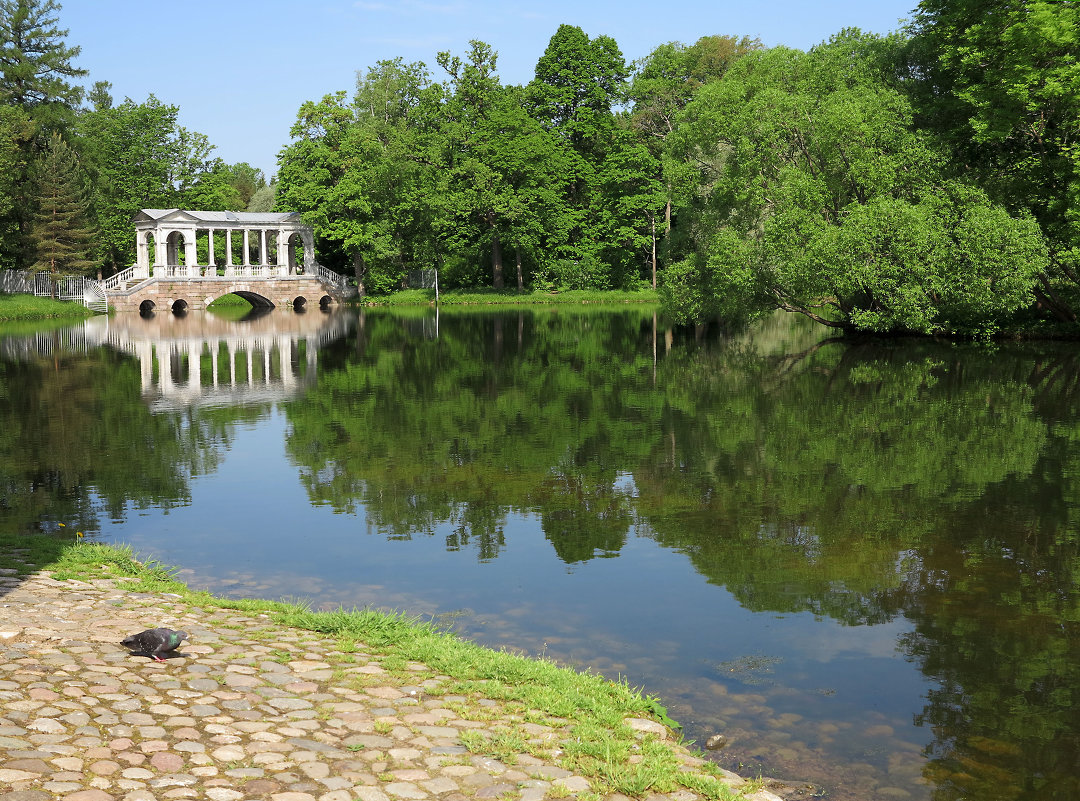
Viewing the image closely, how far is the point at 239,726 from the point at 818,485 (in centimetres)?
989

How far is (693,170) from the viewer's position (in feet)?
140

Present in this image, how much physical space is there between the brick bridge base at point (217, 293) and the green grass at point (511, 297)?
4265mm

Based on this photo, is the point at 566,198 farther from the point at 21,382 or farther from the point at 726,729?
the point at 726,729

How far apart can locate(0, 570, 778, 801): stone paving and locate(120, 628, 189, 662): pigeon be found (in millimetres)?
69

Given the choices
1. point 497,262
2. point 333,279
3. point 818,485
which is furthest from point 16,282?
point 818,485

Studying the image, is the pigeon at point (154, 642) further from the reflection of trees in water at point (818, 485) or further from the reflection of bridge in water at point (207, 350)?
the reflection of bridge in water at point (207, 350)

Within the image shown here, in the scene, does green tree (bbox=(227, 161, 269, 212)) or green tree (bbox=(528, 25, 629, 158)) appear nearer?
green tree (bbox=(528, 25, 629, 158))

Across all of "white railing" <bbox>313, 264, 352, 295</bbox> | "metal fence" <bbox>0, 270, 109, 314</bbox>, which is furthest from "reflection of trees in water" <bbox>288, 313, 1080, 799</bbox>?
"white railing" <bbox>313, 264, 352, 295</bbox>

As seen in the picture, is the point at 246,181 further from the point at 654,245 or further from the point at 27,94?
the point at 654,245

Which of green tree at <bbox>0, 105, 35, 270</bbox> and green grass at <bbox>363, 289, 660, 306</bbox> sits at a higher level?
green tree at <bbox>0, 105, 35, 270</bbox>

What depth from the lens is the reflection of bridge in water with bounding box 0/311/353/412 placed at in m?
24.8

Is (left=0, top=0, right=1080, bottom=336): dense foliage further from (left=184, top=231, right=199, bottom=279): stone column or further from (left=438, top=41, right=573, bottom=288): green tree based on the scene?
(left=184, top=231, right=199, bottom=279): stone column

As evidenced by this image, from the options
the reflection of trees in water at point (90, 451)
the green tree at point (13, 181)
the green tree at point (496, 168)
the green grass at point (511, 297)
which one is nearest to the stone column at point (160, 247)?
the green tree at point (13, 181)

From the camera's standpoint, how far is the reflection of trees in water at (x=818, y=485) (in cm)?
746
